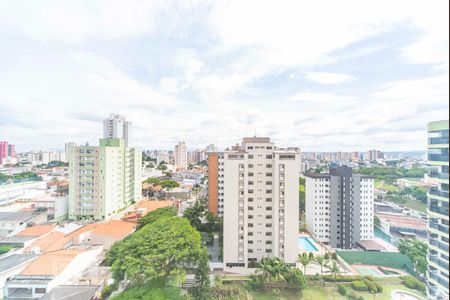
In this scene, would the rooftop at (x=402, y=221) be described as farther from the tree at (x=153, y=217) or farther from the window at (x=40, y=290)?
the window at (x=40, y=290)

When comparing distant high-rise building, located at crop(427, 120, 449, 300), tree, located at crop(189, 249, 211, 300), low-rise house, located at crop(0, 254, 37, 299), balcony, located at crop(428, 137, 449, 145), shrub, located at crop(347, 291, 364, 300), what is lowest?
shrub, located at crop(347, 291, 364, 300)

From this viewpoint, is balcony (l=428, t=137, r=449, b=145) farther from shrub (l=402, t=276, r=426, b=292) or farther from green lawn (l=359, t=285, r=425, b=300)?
shrub (l=402, t=276, r=426, b=292)

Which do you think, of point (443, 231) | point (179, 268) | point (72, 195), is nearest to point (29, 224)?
point (72, 195)

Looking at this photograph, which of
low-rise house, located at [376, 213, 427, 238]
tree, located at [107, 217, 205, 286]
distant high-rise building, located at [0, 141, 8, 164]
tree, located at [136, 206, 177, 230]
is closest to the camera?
tree, located at [107, 217, 205, 286]

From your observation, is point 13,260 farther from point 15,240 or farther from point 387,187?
point 387,187

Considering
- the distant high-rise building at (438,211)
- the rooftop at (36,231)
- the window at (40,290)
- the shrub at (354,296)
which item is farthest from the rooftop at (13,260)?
the distant high-rise building at (438,211)

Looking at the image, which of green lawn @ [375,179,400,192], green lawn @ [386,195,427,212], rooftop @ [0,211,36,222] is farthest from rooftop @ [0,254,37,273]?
green lawn @ [375,179,400,192]
